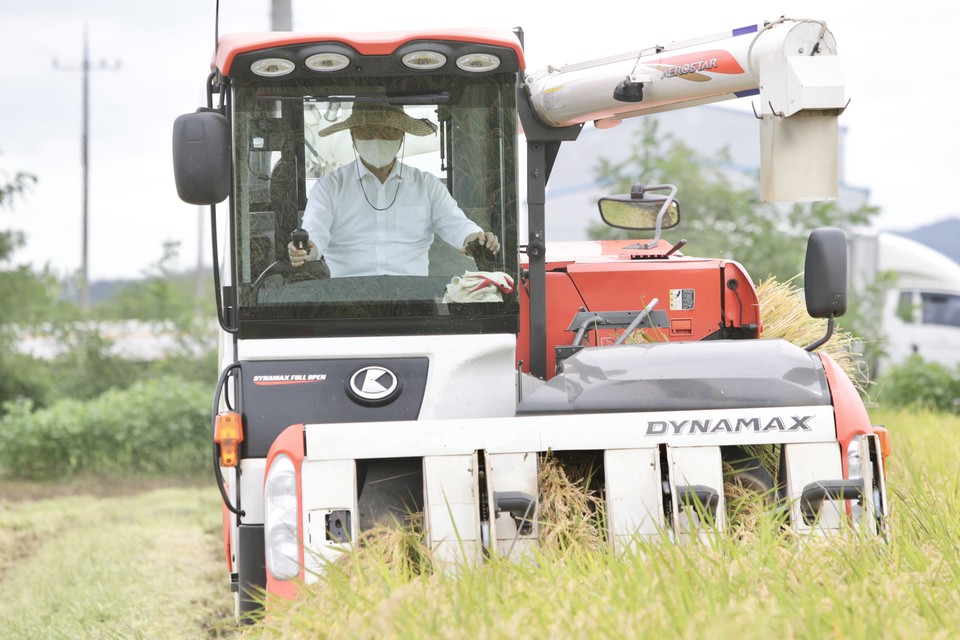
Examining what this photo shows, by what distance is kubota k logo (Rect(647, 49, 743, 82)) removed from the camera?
17.4 ft

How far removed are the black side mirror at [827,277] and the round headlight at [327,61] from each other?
2152 millimetres

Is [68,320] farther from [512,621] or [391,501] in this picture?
[512,621]

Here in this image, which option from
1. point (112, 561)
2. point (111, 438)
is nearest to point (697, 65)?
point (112, 561)

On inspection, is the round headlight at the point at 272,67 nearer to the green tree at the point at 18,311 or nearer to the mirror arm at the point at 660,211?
the mirror arm at the point at 660,211

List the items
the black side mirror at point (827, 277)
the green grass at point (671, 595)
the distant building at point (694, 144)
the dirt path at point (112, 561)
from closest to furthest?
1. the green grass at point (671, 595)
2. the black side mirror at point (827, 277)
3. the dirt path at point (112, 561)
4. the distant building at point (694, 144)

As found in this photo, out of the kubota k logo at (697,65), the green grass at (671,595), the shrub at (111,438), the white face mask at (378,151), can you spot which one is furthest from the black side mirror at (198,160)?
the shrub at (111,438)

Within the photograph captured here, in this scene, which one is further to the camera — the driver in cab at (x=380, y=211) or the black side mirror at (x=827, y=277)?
the black side mirror at (x=827, y=277)

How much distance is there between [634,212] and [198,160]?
9.87ft

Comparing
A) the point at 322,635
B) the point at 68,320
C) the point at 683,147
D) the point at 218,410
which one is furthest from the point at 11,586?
the point at 683,147

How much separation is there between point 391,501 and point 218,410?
912 mm

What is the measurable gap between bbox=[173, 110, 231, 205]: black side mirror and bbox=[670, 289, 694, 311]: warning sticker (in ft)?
8.62

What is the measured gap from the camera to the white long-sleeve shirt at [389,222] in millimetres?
4906

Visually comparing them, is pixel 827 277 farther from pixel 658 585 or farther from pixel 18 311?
pixel 18 311

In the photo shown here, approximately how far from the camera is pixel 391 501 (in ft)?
14.7
